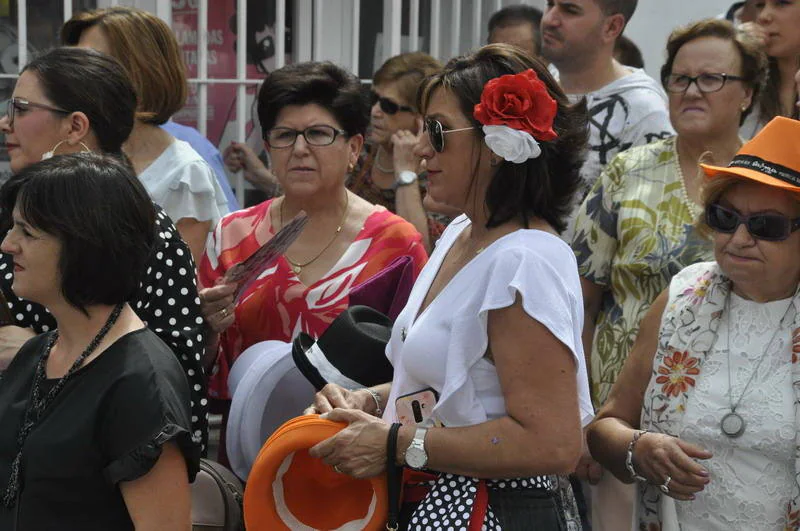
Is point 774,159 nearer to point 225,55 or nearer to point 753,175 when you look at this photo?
point 753,175

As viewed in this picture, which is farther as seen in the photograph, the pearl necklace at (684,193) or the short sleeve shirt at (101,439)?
the pearl necklace at (684,193)

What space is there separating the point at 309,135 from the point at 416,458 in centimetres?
176

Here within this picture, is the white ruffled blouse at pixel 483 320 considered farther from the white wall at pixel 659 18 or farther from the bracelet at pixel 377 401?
the white wall at pixel 659 18

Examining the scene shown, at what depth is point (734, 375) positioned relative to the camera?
3.09m

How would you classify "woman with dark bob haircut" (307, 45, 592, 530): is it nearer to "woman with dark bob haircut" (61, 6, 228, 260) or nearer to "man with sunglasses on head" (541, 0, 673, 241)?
"woman with dark bob haircut" (61, 6, 228, 260)

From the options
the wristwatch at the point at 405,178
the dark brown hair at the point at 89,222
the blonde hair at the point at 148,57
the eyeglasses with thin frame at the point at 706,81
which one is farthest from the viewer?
the wristwatch at the point at 405,178

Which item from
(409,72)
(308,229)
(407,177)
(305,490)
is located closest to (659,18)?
(409,72)

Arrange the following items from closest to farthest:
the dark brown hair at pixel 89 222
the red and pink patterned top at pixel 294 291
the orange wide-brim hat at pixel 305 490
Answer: the dark brown hair at pixel 89 222, the orange wide-brim hat at pixel 305 490, the red and pink patterned top at pixel 294 291

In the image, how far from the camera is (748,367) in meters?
3.08

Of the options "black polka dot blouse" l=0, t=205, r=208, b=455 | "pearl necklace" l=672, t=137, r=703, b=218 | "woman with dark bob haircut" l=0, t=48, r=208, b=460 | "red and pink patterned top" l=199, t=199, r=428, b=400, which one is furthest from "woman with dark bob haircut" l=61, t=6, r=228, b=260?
"pearl necklace" l=672, t=137, r=703, b=218

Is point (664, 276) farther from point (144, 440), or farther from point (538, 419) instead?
point (144, 440)

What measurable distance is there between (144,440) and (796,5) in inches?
124

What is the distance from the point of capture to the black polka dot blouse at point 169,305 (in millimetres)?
3248

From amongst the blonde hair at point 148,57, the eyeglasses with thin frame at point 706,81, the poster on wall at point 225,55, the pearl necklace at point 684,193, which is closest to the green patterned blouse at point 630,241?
the pearl necklace at point 684,193
